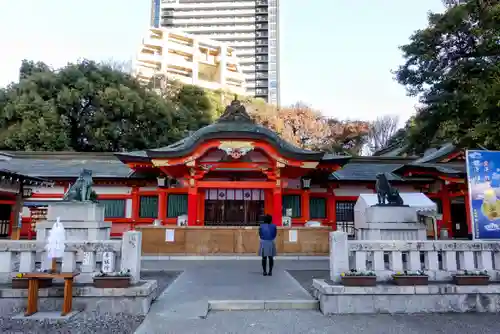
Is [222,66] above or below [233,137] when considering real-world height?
above

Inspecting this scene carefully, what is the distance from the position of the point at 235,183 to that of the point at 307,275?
6824 millimetres

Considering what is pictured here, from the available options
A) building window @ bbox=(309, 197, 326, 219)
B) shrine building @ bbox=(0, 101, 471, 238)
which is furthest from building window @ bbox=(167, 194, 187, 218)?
building window @ bbox=(309, 197, 326, 219)

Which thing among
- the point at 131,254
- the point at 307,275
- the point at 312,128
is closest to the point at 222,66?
the point at 312,128

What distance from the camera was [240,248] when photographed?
496 inches

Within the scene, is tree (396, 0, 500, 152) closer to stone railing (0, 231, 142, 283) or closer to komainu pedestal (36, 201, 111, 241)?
stone railing (0, 231, 142, 283)

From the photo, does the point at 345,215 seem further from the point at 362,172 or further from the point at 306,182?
the point at 306,182

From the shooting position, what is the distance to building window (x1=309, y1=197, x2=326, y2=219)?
54.6 feet

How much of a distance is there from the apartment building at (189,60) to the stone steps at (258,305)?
5250 centimetres

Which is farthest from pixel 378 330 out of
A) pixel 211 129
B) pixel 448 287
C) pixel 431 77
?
pixel 431 77

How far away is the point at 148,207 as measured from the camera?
646 inches

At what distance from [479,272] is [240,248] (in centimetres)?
798

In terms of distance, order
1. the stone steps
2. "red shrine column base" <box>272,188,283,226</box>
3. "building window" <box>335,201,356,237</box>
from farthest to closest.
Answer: "building window" <box>335,201,356,237</box> < "red shrine column base" <box>272,188,283,226</box> < the stone steps

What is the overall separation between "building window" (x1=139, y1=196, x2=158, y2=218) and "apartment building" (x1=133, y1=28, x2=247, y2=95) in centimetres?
4245

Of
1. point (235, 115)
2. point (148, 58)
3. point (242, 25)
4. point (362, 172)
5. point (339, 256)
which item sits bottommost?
point (339, 256)
